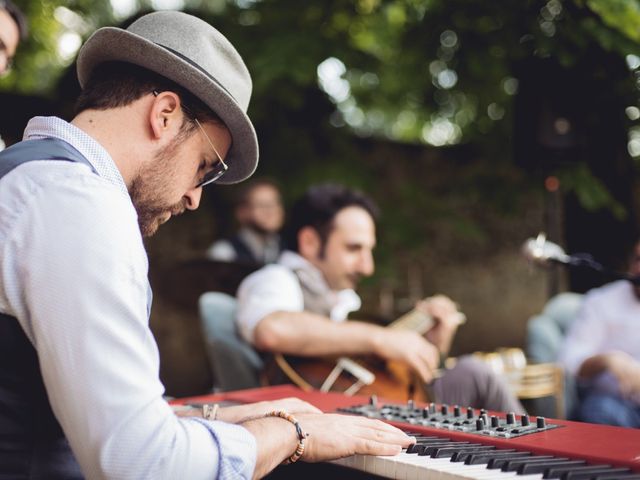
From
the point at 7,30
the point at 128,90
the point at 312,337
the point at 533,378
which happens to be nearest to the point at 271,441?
the point at 128,90

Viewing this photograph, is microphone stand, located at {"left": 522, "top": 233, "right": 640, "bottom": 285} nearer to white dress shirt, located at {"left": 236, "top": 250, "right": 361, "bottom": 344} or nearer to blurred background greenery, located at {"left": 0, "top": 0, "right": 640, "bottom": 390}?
white dress shirt, located at {"left": 236, "top": 250, "right": 361, "bottom": 344}

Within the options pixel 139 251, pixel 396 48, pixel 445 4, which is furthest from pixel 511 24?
pixel 139 251

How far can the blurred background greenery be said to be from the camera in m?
4.45

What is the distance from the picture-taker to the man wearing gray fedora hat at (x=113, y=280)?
3.71ft

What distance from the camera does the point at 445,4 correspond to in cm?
495

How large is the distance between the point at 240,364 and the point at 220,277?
1.24m

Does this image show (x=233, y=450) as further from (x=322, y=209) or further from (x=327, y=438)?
(x=322, y=209)

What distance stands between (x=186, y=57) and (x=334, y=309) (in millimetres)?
2157

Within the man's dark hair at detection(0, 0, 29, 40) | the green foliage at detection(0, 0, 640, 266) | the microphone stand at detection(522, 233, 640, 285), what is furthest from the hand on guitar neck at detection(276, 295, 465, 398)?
the man's dark hair at detection(0, 0, 29, 40)

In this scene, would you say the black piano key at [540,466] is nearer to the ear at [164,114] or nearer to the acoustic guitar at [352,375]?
the ear at [164,114]

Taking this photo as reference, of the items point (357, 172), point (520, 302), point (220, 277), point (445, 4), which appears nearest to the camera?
point (220, 277)

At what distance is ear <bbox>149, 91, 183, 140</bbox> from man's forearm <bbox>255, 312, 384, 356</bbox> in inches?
66.0

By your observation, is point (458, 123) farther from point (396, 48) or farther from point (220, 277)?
point (220, 277)

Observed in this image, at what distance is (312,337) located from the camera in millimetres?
A: 3064
